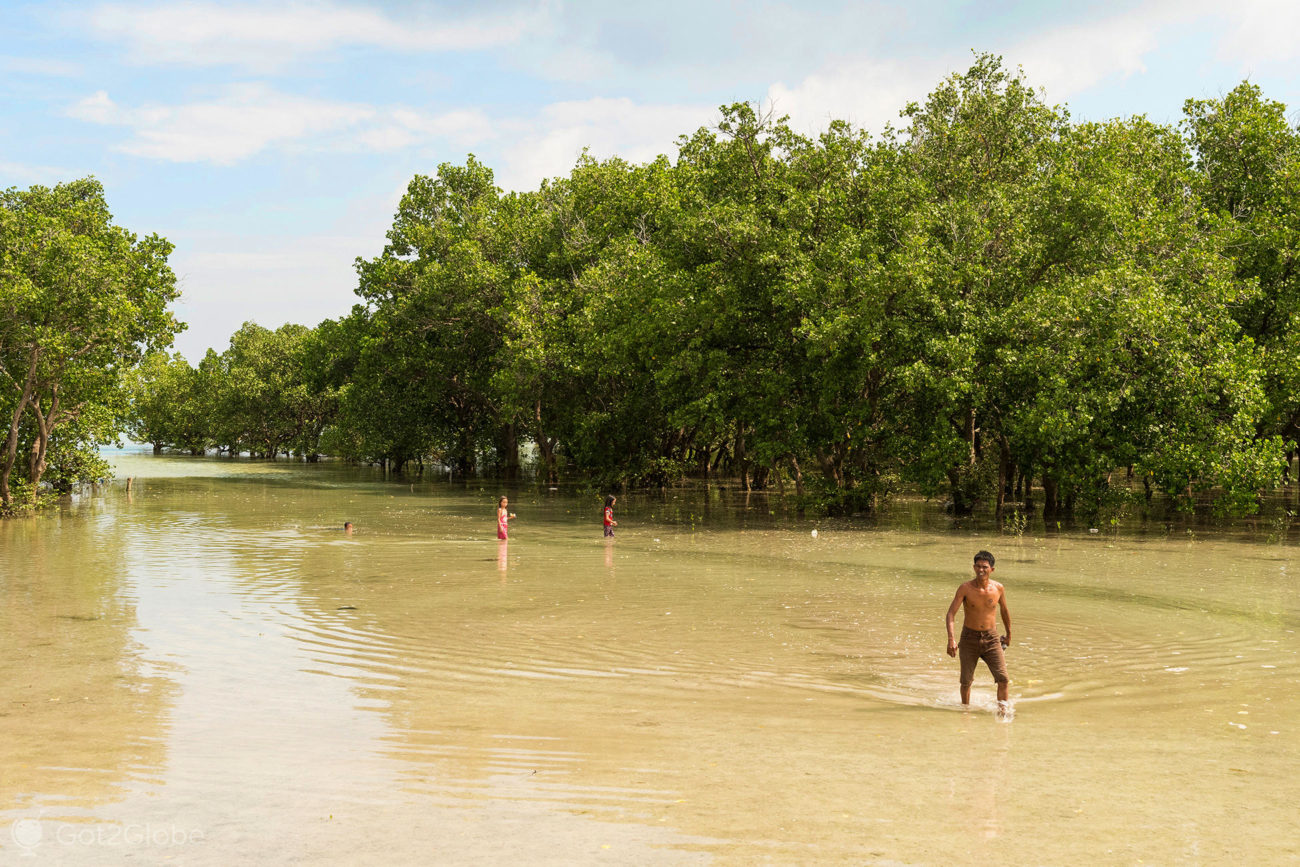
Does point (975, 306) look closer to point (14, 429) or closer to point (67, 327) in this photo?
point (67, 327)

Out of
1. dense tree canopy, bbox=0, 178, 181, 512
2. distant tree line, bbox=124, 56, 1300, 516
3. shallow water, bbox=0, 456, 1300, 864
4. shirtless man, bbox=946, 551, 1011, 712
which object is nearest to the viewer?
shallow water, bbox=0, 456, 1300, 864

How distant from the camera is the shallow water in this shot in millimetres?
6879

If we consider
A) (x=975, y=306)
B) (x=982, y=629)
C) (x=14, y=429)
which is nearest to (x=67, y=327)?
(x=14, y=429)

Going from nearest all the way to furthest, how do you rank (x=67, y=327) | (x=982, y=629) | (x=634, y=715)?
1. (x=634, y=715)
2. (x=982, y=629)
3. (x=67, y=327)

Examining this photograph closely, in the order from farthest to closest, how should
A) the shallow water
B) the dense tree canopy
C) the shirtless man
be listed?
1. the dense tree canopy
2. the shirtless man
3. the shallow water

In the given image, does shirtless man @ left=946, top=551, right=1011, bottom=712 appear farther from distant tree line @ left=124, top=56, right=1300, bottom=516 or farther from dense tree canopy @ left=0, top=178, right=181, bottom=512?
dense tree canopy @ left=0, top=178, right=181, bottom=512

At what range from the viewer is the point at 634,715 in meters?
10.0

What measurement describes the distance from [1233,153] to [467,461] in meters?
45.9

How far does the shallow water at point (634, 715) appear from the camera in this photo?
6.88m

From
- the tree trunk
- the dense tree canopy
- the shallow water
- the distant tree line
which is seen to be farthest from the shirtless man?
the tree trunk

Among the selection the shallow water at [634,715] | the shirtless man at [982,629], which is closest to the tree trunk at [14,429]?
the shallow water at [634,715]

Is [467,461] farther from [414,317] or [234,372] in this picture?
[234,372]

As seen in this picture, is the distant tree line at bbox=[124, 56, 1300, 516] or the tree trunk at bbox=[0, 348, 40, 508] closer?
the distant tree line at bbox=[124, 56, 1300, 516]

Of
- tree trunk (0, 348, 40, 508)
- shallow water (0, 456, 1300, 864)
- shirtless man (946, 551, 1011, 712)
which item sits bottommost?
shallow water (0, 456, 1300, 864)
